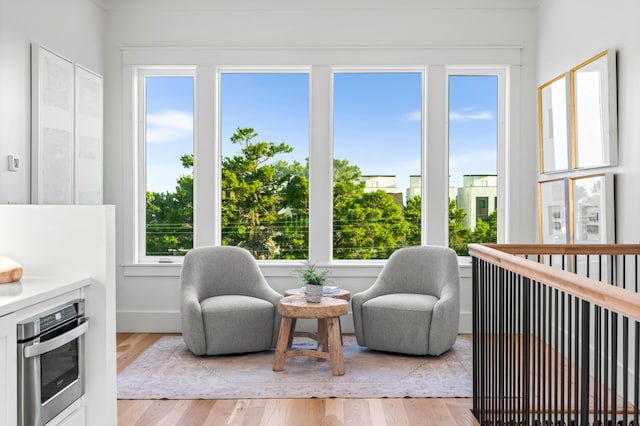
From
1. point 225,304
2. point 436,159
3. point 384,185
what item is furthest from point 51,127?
point 436,159

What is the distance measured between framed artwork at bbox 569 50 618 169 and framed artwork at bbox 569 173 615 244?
12 centimetres

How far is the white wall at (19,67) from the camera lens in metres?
3.67

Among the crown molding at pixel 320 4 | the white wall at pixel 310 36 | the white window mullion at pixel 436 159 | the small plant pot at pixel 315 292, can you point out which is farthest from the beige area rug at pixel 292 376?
the crown molding at pixel 320 4

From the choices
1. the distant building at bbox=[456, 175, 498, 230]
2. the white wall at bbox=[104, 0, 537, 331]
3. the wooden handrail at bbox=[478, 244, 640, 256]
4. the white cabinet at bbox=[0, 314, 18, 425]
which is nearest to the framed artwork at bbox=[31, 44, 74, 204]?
the white wall at bbox=[104, 0, 537, 331]

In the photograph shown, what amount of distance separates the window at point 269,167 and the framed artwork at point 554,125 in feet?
6.84

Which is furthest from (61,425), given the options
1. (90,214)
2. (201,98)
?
(201,98)

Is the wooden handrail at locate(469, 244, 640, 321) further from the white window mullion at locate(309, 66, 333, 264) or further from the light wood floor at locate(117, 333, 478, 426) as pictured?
the white window mullion at locate(309, 66, 333, 264)

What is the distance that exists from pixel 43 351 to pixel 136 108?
358 centimetres

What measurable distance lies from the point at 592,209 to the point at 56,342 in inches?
134

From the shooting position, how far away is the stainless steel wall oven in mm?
2119

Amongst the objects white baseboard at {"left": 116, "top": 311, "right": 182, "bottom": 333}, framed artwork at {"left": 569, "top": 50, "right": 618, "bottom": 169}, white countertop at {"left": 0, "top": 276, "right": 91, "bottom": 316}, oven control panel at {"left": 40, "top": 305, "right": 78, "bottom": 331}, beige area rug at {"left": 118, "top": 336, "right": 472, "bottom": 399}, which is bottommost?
beige area rug at {"left": 118, "top": 336, "right": 472, "bottom": 399}

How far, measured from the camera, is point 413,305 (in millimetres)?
4332

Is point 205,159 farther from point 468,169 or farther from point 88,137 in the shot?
point 468,169

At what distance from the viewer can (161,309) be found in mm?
5281
